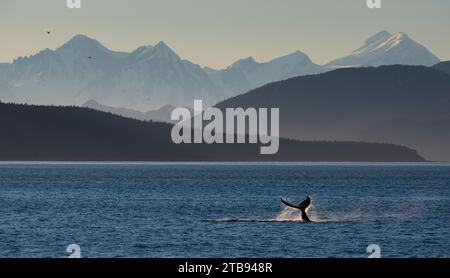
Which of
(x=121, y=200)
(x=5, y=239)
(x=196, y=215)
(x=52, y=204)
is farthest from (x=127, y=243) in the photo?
(x=121, y=200)

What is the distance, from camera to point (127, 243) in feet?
227

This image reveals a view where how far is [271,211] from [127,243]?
142ft

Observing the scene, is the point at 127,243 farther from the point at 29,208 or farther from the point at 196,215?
the point at 29,208

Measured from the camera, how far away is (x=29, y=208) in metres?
114

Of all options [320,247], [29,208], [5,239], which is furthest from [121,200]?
[320,247]
